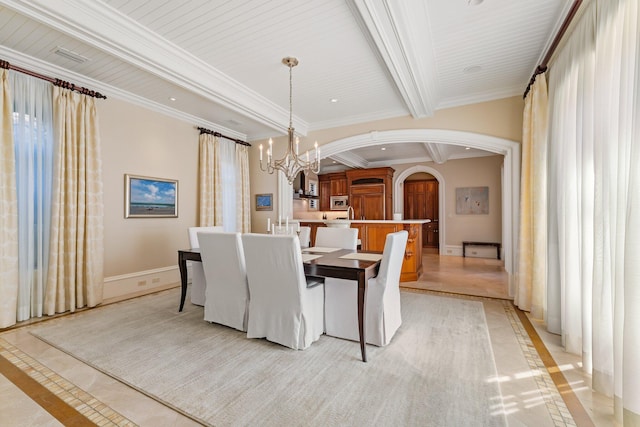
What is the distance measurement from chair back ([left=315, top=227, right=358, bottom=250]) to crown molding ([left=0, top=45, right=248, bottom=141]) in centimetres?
313

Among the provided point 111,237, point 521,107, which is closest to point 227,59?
point 111,237

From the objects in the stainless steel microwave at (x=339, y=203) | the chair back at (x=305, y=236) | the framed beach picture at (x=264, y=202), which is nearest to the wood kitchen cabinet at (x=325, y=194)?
the stainless steel microwave at (x=339, y=203)

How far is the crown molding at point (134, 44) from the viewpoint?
2.28 metres

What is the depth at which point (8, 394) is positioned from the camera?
1840 millimetres

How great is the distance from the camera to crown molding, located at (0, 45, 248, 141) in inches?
119

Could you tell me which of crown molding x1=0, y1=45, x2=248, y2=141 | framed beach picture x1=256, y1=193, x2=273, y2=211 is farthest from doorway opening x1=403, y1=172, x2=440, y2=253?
crown molding x1=0, y1=45, x2=248, y2=141

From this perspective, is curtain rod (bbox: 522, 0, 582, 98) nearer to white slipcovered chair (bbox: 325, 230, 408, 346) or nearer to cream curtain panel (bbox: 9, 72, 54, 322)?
white slipcovered chair (bbox: 325, 230, 408, 346)

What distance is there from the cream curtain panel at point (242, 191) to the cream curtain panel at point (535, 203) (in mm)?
4706

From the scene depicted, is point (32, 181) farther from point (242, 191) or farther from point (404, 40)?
point (404, 40)

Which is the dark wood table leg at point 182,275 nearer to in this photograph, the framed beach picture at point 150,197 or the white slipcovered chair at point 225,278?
the white slipcovered chair at point 225,278

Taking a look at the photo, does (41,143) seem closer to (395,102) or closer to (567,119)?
(395,102)

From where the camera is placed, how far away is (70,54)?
302 cm

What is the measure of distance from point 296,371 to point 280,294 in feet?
2.05

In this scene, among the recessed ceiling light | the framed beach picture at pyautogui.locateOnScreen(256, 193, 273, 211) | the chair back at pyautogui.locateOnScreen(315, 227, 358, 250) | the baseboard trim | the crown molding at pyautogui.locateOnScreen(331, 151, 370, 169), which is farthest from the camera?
the crown molding at pyautogui.locateOnScreen(331, 151, 370, 169)
